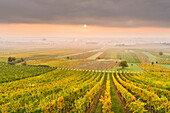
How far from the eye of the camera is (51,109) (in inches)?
816

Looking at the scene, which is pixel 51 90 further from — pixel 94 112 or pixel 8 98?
pixel 94 112

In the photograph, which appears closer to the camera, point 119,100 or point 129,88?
point 119,100

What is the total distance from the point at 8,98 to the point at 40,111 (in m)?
14.4

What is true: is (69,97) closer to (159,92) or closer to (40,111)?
(40,111)

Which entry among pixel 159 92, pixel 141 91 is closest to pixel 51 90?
pixel 141 91

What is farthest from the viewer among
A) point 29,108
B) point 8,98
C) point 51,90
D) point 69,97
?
point 51,90

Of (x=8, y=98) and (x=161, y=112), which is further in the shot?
(x=8, y=98)

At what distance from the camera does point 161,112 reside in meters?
20.4

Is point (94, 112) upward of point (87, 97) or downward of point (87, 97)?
downward

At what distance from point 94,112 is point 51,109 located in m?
9.24

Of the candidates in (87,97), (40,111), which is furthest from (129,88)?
(40,111)

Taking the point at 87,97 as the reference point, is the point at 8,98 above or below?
below

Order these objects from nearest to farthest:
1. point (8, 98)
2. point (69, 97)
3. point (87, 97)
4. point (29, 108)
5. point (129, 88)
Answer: point (29, 108), point (87, 97), point (69, 97), point (8, 98), point (129, 88)

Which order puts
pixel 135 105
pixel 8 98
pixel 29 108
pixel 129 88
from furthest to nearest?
1. pixel 129 88
2. pixel 8 98
3. pixel 29 108
4. pixel 135 105
